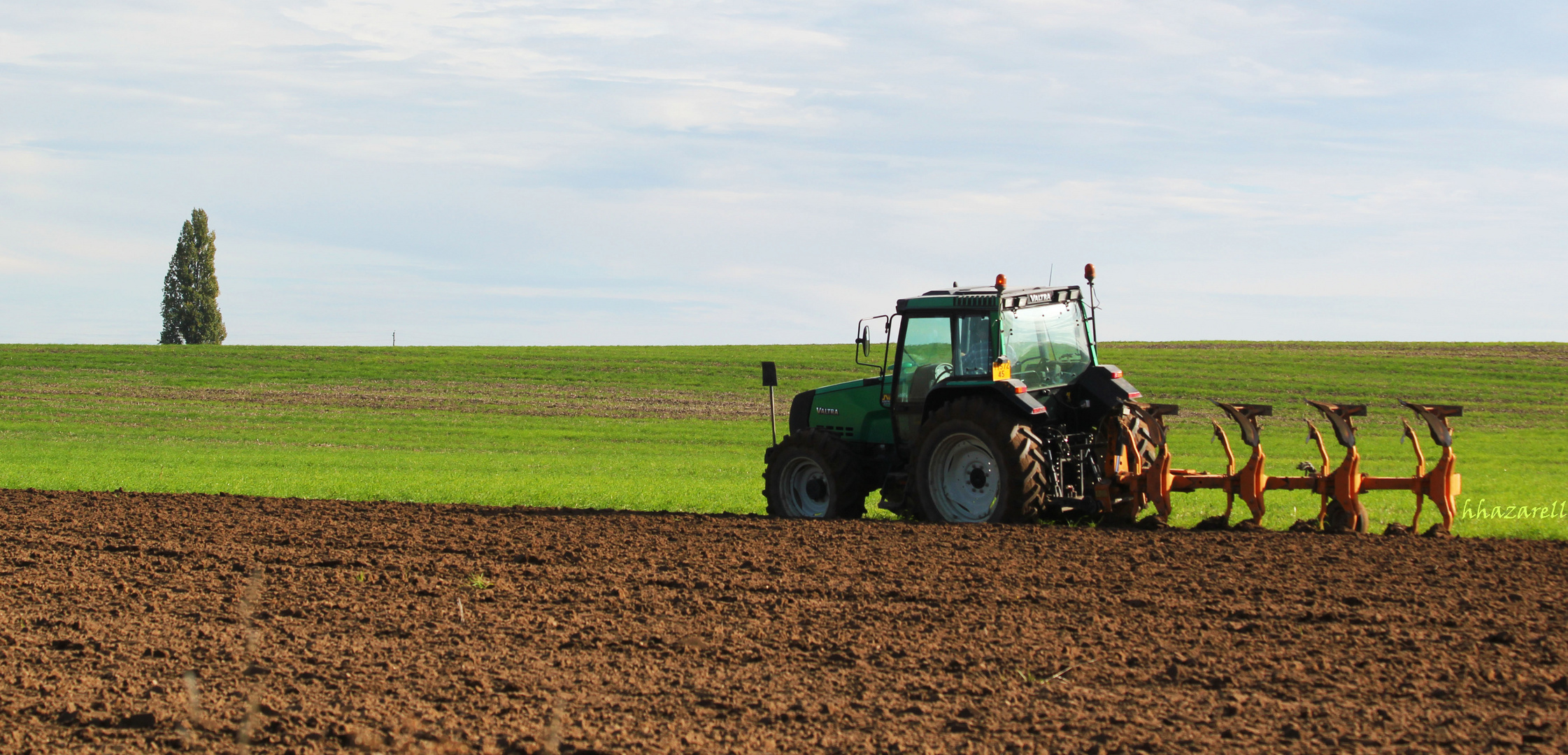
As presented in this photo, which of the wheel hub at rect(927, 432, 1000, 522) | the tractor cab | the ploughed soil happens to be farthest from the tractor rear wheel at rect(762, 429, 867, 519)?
the ploughed soil

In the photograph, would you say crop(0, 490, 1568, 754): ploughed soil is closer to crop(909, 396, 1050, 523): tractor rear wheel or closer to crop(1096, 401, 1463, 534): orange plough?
crop(909, 396, 1050, 523): tractor rear wheel

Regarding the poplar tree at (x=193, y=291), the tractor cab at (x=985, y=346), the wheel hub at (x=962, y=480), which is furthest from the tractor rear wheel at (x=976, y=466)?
the poplar tree at (x=193, y=291)

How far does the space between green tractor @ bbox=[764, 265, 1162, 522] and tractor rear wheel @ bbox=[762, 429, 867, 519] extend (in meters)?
0.01

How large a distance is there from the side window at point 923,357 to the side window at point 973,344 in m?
0.08

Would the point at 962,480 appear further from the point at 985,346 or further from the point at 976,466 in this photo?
the point at 985,346

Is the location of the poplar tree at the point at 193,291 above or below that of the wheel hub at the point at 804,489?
above

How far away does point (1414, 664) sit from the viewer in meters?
5.85

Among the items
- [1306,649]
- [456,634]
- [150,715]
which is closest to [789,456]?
[456,634]

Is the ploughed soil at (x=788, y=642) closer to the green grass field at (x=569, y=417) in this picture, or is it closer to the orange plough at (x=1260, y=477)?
the orange plough at (x=1260, y=477)

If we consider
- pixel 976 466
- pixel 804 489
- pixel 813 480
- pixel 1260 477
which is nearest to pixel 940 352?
pixel 976 466

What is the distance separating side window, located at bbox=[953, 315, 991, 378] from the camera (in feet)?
35.4

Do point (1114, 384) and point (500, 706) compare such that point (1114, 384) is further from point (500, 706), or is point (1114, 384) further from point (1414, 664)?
point (500, 706)

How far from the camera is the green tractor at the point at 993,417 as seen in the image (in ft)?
34.1

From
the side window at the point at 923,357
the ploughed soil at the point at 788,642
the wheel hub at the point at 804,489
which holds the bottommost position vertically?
the ploughed soil at the point at 788,642
